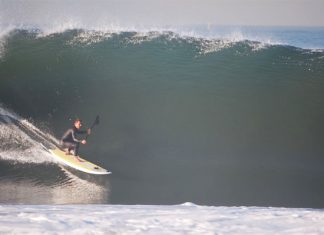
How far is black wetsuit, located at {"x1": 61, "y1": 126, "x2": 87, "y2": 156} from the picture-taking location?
4.91 m

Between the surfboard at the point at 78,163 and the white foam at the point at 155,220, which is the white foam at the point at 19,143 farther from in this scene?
the white foam at the point at 155,220

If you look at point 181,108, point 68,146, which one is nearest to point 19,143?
point 68,146

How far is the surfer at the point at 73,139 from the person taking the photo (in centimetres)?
491

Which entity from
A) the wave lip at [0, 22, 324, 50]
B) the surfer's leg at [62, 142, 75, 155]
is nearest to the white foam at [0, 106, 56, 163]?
the surfer's leg at [62, 142, 75, 155]

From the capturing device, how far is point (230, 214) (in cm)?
332

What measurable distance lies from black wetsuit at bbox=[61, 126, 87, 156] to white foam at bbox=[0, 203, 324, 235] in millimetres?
1448

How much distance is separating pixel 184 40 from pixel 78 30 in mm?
1590

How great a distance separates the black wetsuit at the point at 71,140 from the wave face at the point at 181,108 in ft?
0.76

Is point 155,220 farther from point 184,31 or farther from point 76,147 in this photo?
point 184,31

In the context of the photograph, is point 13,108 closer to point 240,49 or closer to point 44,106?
point 44,106

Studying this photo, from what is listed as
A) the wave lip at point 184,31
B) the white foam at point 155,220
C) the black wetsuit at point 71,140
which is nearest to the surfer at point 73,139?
the black wetsuit at point 71,140

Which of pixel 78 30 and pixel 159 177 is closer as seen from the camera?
pixel 159 177

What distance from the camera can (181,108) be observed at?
227 inches

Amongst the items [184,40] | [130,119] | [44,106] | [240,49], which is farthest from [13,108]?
[240,49]
